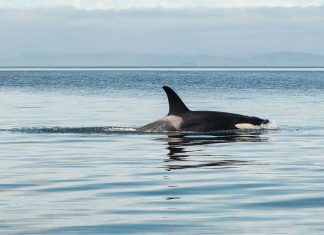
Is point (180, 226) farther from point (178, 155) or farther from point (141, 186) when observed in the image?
point (178, 155)

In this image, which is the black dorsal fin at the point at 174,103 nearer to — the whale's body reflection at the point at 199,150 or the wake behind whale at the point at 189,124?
the wake behind whale at the point at 189,124

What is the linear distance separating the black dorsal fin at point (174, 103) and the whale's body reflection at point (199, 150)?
3.39 ft

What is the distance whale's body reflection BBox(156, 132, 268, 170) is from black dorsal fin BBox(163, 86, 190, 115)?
1032 mm

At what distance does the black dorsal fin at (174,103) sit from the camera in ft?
91.4

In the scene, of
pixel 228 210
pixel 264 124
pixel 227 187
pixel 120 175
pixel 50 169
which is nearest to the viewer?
pixel 228 210

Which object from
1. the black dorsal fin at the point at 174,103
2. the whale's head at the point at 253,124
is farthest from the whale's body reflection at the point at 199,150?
the black dorsal fin at the point at 174,103

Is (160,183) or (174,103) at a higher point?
(174,103)

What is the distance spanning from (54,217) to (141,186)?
366 cm

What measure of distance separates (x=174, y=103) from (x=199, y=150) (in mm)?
5185

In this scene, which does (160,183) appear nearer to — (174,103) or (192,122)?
(174,103)

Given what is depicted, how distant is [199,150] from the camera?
23.4m

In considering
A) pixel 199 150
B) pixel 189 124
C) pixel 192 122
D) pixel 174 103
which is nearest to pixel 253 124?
pixel 192 122

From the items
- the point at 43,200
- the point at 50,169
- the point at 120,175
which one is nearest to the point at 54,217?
the point at 43,200

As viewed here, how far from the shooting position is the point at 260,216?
12.8 m
